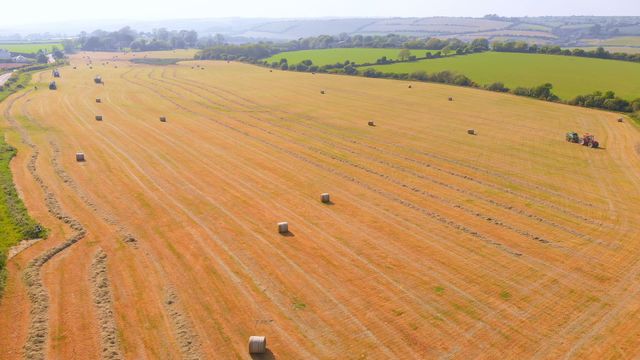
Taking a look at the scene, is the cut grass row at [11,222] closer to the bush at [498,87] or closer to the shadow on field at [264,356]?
the shadow on field at [264,356]

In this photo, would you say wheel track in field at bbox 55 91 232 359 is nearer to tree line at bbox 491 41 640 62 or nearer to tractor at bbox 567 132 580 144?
tractor at bbox 567 132 580 144

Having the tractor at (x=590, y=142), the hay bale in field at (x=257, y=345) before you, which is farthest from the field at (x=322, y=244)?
the tractor at (x=590, y=142)

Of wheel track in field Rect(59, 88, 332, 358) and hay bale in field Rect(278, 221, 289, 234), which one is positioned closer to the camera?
wheel track in field Rect(59, 88, 332, 358)

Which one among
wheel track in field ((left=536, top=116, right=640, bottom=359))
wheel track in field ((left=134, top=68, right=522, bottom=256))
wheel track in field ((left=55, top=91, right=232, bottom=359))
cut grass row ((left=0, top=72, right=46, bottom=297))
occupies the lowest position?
wheel track in field ((left=536, top=116, right=640, bottom=359))

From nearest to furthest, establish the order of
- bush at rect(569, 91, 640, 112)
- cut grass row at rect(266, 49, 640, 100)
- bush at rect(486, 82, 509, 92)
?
bush at rect(569, 91, 640, 112) → cut grass row at rect(266, 49, 640, 100) → bush at rect(486, 82, 509, 92)

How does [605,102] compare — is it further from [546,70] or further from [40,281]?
[40,281]

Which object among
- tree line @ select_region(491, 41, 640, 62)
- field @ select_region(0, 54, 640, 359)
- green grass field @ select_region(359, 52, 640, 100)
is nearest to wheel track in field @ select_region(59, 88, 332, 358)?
field @ select_region(0, 54, 640, 359)

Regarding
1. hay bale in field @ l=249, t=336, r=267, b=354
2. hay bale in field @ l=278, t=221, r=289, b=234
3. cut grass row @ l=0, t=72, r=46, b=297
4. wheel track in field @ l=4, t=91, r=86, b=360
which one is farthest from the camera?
hay bale in field @ l=278, t=221, r=289, b=234

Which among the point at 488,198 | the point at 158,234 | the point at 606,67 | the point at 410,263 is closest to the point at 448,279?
the point at 410,263
